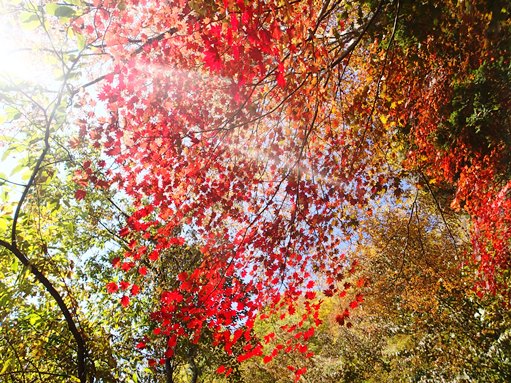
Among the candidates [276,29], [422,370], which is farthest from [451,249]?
[276,29]

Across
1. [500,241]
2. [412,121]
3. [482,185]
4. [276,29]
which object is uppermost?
[412,121]

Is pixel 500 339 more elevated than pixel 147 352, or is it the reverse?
pixel 147 352

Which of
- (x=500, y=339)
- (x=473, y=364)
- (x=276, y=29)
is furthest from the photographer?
(x=473, y=364)

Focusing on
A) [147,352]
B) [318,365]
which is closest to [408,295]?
[318,365]

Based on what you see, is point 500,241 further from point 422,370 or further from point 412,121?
point 422,370

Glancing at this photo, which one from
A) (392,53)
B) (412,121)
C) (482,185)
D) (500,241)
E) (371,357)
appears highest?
(412,121)

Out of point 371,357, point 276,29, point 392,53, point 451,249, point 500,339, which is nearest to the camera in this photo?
point 276,29

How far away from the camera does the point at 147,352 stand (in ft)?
36.5

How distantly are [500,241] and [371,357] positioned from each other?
426 inches

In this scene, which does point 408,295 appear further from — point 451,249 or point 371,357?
point 371,357

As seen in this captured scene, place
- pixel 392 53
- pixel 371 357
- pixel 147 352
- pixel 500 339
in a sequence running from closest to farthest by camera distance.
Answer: pixel 392 53, pixel 500 339, pixel 147 352, pixel 371 357

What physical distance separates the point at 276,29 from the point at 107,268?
11795mm

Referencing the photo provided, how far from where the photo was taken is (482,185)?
1157 centimetres

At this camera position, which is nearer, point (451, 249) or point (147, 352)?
point (147, 352)
